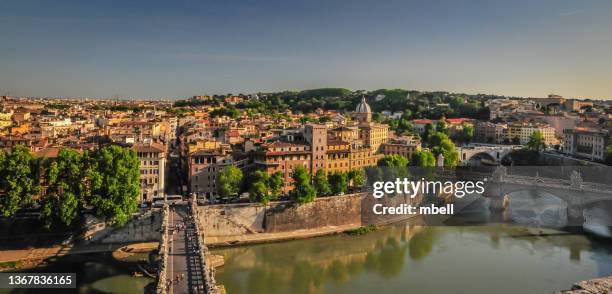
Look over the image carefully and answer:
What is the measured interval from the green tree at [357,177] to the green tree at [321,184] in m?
1.06

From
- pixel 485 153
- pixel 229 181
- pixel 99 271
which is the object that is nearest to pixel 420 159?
pixel 229 181

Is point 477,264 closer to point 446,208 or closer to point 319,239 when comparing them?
point 319,239

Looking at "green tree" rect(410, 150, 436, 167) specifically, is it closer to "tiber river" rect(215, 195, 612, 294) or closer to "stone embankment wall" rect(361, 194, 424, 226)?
"stone embankment wall" rect(361, 194, 424, 226)

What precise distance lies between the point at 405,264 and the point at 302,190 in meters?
3.37

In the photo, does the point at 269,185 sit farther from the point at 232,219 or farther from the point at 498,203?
the point at 498,203

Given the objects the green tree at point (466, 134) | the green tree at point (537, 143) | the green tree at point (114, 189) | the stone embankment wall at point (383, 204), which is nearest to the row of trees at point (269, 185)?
the stone embankment wall at point (383, 204)

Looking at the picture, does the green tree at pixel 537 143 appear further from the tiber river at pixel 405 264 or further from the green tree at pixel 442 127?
the tiber river at pixel 405 264

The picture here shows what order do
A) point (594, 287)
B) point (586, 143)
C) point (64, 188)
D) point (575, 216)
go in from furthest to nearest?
point (586, 143) < point (575, 216) < point (64, 188) < point (594, 287)

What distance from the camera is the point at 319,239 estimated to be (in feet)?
44.5

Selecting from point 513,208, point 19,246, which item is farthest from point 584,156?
point 19,246

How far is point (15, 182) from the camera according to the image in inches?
452

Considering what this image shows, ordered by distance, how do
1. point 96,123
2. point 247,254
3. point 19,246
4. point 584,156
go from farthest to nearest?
point 96,123
point 584,156
point 247,254
point 19,246

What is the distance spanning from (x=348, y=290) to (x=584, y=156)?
19188mm

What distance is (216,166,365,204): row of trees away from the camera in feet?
45.3
